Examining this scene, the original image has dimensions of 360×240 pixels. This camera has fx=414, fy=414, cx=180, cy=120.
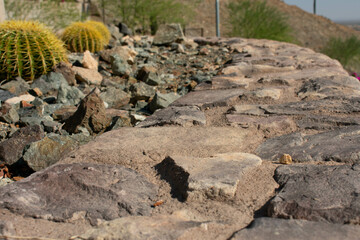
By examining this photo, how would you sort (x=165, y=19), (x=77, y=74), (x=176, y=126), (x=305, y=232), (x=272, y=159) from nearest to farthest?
1. (x=305, y=232)
2. (x=272, y=159)
3. (x=176, y=126)
4. (x=77, y=74)
5. (x=165, y=19)

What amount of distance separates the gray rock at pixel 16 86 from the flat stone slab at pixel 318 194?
2617 mm

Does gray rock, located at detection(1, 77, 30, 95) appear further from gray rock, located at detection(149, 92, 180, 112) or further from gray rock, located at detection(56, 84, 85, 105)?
gray rock, located at detection(149, 92, 180, 112)

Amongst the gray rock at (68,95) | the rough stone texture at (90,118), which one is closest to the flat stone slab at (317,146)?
the rough stone texture at (90,118)

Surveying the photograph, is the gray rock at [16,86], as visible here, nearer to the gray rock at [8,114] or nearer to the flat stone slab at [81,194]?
the gray rock at [8,114]

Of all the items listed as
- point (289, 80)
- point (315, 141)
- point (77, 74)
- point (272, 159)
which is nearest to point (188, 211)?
point (272, 159)

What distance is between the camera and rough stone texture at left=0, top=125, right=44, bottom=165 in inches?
80.7

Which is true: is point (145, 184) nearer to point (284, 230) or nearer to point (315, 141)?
point (284, 230)

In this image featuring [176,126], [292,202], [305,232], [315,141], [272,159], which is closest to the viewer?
[305,232]

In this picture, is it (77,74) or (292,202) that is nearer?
(292,202)

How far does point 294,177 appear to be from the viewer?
1345mm

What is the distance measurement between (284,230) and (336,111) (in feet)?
4.01

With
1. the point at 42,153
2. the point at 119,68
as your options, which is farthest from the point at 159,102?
the point at 119,68

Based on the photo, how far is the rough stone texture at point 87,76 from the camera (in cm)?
379

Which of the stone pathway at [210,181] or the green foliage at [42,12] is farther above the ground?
the green foliage at [42,12]
